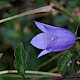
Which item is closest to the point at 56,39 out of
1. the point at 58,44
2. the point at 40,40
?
the point at 58,44

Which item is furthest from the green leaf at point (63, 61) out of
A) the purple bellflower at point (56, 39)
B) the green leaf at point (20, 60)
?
the green leaf at point (20, 60)

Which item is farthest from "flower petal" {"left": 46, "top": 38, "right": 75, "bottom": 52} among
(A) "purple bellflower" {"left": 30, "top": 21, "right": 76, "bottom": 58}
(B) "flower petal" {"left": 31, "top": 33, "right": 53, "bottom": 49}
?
(B) "flower petal" {"left": 31, "top": 33, "right": 53, "bottom": 49}

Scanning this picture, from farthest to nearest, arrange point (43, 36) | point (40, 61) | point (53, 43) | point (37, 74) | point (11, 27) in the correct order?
point (11, 27) < point (40, 61) < point (37, 74) < point (43, 36) < point (53, 43)

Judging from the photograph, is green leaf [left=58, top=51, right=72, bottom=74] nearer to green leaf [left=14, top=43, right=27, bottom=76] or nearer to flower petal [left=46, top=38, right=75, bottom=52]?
flower petal [left=46, top=38, right=75, bottom=52]

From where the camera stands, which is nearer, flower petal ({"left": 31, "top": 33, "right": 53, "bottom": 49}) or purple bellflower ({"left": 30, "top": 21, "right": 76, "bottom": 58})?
purple bellflower ({"left": 30, "top": 21, "right": 76, "bottom": 58})

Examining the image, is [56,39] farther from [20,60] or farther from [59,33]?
[20,60]

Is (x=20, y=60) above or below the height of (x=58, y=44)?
below

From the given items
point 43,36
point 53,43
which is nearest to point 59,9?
point 43,36

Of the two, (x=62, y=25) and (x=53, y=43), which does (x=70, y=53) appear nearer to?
(x=53, y=43)

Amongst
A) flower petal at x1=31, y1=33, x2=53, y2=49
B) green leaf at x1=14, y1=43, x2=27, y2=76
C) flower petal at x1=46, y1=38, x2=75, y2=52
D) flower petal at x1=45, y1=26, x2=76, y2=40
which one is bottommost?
green leaf at x1=14, y1=43, x2=27, y2=76

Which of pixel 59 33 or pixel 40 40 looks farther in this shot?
pixel 40 40

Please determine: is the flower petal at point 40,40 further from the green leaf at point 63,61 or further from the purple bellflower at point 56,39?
the green leaf at point 63,61
